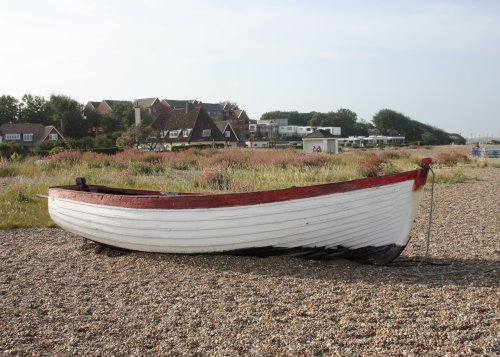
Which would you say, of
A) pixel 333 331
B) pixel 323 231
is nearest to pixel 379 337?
pixel 333 331

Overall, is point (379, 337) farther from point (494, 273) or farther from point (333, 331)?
point (494, 273)

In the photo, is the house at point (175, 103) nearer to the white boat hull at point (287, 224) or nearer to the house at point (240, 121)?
the house at point (240, 121)

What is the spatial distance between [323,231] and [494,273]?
6.47ft

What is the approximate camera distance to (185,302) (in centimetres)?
483

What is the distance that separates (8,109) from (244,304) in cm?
7903

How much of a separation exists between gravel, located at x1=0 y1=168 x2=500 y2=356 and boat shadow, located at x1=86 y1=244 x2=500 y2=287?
0.01 m

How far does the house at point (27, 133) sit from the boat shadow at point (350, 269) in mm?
64411

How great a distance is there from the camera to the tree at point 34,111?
75312 mm

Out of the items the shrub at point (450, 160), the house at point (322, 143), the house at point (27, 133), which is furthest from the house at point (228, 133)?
the shrub at point (450, 160)

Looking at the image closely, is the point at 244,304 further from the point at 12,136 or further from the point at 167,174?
the point at 12,136

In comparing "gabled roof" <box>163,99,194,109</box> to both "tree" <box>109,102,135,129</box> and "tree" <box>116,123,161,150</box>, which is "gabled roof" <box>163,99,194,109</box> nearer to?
"tree" <box>109,102,135,129</box>

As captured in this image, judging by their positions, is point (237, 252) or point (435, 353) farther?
point (237, 252)

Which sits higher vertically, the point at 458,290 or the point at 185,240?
the point at 185,240

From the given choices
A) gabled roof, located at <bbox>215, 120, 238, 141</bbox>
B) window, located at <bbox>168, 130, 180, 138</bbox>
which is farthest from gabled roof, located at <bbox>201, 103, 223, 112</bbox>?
window, located at <bbox>168, 130, 180, 138</bbox>
